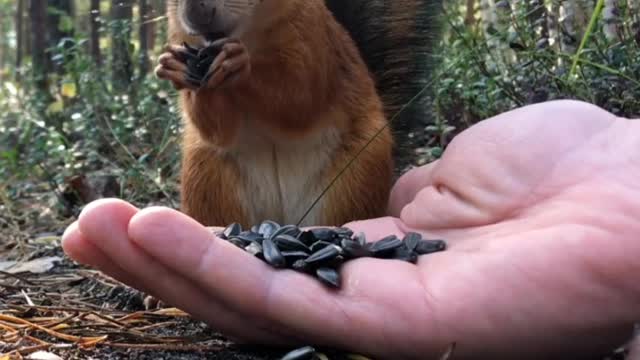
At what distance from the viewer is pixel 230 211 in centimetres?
183

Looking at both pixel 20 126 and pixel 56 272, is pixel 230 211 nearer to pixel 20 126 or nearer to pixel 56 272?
pixel 56 272

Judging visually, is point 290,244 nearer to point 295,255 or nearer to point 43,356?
point 295,255

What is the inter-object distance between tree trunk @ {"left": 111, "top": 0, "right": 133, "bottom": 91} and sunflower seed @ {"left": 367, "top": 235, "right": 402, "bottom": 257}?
175cm

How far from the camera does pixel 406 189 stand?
192cm

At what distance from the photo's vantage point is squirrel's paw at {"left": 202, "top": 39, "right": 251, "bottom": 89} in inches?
63.9

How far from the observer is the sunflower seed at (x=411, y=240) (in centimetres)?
142

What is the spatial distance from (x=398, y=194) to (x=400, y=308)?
793 millimetres

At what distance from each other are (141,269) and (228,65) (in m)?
0.55

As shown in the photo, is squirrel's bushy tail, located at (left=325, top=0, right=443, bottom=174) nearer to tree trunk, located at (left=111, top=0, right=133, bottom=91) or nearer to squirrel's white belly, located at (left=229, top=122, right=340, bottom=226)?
squirrel's white belly, located at (left=229, top=122, right=340, bottom=226)

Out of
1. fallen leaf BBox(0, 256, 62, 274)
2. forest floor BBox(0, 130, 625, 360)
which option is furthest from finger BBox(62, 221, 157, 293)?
fallen leaf BBox(0, 256, 62, 274)

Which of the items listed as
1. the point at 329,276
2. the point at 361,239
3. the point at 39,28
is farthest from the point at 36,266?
the point at 39,28

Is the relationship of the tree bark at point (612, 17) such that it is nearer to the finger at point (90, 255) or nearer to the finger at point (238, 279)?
the finger at point (238, 279)

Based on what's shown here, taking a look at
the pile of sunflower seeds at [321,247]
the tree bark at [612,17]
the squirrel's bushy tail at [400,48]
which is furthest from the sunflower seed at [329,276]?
the tree bark at [612,17]

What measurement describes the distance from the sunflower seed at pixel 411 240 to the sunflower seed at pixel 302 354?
11.2 inches
